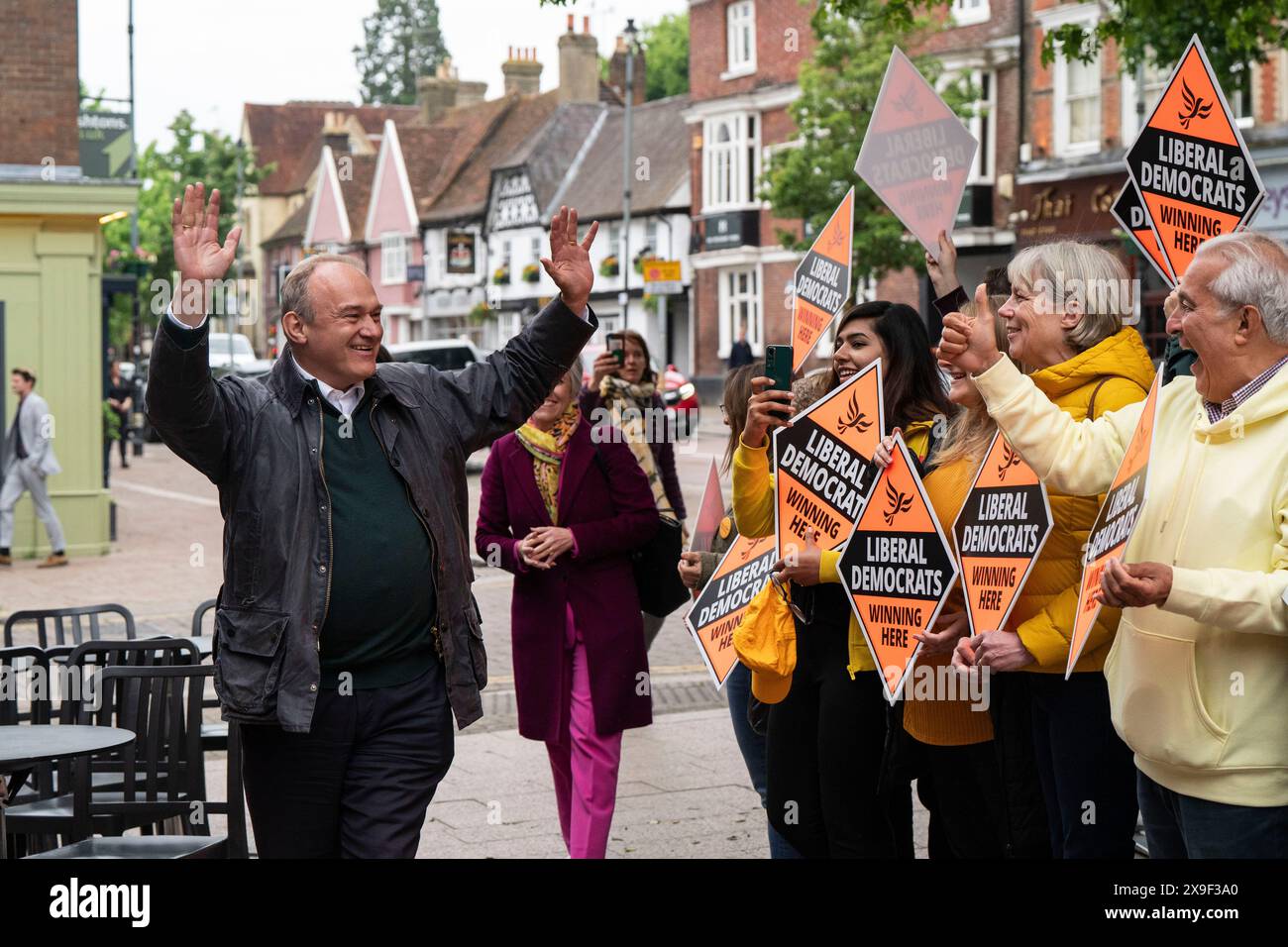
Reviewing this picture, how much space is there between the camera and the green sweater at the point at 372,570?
409 centimetres

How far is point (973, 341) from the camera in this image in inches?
159

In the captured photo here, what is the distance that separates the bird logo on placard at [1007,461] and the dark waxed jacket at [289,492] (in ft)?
3.75

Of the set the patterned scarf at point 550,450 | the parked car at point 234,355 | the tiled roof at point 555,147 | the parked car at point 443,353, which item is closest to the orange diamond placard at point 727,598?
the patterned scarf at point 550,450

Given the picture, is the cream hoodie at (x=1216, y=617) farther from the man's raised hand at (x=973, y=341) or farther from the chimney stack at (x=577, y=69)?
the chimney stack at (x=577, y=69)

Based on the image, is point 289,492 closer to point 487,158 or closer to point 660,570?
point 660,570

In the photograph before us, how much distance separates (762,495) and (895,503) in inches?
27.2

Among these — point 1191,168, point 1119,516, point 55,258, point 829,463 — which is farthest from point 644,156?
point 1119,516

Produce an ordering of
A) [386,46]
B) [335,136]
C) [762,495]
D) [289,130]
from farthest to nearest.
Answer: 1. [386,46]
2. [289,130]
3. [335,136]
4. [762,495]

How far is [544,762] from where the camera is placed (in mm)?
8500

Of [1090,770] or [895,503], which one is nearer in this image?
[1090,770]
